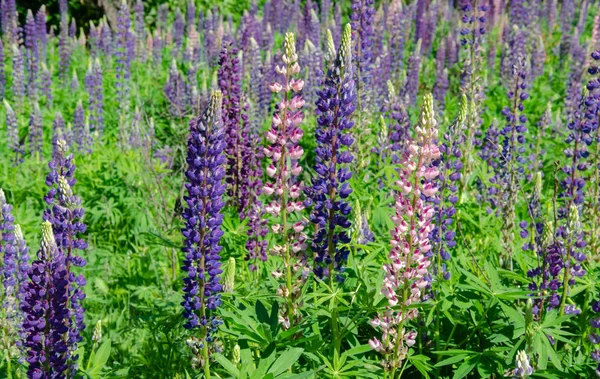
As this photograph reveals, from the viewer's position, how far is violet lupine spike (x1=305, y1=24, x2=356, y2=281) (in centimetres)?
294

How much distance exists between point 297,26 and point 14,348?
10046mm

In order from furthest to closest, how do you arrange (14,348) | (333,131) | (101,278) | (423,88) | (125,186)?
(423,88), (125,186), (101,278), (14,348), (333,131)

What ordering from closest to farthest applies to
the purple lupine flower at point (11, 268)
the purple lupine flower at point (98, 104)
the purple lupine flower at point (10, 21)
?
the purple lupine flower at point (11, 268) → the purple lupine flower at point (98, 104) → the purple lupine flower at point (10, 21)

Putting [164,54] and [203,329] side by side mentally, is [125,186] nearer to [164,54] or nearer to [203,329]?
[203,329]

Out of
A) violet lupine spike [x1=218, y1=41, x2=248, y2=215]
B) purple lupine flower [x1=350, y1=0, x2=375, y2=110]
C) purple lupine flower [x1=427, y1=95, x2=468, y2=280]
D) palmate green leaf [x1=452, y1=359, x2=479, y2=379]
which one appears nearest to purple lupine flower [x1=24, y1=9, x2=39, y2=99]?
purple lupine flower [x1=350, y1=0, x2=375, y2=110]

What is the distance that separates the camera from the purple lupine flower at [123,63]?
812cm

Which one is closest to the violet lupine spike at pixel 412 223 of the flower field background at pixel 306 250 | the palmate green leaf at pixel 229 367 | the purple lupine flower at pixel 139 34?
the flower field background at pixel 306 250

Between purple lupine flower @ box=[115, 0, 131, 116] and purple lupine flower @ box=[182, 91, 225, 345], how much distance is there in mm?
5228

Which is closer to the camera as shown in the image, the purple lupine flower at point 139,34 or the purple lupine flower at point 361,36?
the purple lupine flower at point 361,36

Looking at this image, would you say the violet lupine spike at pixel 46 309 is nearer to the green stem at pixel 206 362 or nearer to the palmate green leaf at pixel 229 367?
the green stem at pixel 206 362

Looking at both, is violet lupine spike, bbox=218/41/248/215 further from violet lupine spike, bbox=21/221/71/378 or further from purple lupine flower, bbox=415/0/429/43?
purple lupine flower, bbox=415/0/429/43

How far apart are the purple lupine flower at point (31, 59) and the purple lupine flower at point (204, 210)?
6704 millimetres

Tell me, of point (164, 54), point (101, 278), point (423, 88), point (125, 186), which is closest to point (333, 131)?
point (101, 278)

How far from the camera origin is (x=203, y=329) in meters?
2.91
